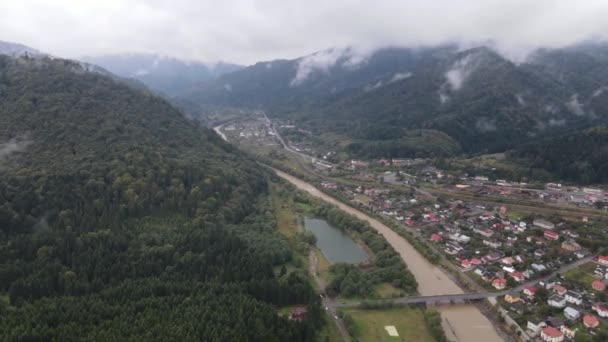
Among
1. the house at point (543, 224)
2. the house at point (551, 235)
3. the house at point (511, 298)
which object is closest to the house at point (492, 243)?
the house at point (551, 235)

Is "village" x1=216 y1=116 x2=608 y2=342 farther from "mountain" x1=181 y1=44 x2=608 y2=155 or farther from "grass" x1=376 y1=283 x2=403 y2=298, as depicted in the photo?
"mountain" x1=181 y1=44 x2=608 y2=155

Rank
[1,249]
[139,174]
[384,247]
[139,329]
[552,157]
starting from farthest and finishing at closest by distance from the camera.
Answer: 1. [552,157]
2. [139,174]
3. [384,247]
4. [1,249]
5. [139,329]

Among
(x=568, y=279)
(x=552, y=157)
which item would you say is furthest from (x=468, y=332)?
(x=552, y=157)

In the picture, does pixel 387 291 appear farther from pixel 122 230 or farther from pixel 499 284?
pixel 122 230

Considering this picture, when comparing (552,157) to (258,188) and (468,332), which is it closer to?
(258,188)

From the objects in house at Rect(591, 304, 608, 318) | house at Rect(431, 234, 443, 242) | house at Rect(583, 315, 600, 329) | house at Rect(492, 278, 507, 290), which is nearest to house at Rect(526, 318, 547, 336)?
house at Rect(583, 315, 600, 329)

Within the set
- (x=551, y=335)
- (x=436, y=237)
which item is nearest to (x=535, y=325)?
(x=551, y=335)
